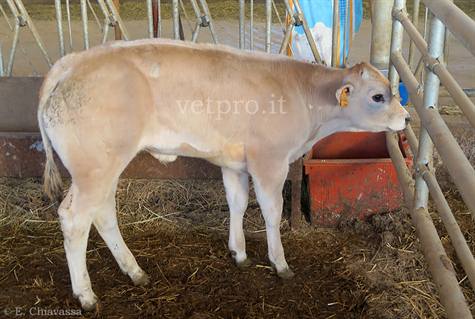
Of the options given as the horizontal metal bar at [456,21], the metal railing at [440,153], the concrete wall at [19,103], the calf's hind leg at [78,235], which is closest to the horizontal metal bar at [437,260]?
the metal railing at [440,153]

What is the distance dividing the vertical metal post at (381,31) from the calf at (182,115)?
1.30 metres

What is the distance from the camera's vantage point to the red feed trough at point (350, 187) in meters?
4.60

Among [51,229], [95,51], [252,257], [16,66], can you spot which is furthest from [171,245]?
[16,66]

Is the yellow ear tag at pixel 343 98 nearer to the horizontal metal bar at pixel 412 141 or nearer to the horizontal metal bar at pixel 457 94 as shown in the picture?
the horizontal metal bar at pixel 412 141

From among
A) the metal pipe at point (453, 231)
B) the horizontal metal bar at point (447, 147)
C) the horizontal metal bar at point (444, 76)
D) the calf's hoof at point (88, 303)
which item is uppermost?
the horizontal metal bar at point (444, 76)

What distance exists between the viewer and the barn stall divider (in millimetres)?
2652

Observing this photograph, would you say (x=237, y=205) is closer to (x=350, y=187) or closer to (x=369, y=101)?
(x=350, y=187)

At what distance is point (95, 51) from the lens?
11.6 feet

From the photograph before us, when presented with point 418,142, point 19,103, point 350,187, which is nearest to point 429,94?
point 418,142

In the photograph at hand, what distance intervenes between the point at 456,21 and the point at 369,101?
4.12ft

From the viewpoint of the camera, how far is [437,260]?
10.2 feet

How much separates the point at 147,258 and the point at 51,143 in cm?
115

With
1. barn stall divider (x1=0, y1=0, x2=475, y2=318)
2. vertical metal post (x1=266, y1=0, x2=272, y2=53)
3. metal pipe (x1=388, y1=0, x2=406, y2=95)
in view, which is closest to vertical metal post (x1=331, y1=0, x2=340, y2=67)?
barn stall divider (x1=0, y1=0, x2=475, y2=318)

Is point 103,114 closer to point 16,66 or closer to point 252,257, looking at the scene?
point 252,257
